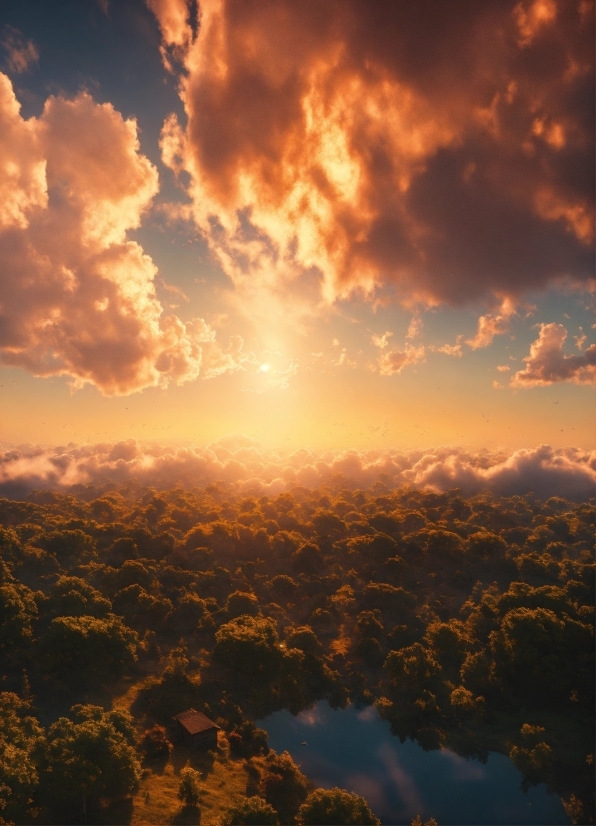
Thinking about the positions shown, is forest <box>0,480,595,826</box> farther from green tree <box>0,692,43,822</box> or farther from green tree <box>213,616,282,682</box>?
green tree <box>213,616,282,682</box>

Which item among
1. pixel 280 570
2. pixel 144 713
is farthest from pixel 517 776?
pixel 280 570

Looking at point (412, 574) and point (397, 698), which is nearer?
point (397, 698)

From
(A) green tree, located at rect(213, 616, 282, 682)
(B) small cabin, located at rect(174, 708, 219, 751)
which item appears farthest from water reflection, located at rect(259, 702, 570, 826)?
(B) small cabin, located at rect(174, 708, 219, 751)

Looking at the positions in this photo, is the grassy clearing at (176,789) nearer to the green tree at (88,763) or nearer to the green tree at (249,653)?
the green tree at (88,763)

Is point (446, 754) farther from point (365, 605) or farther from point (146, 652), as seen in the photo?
point (146, 652)

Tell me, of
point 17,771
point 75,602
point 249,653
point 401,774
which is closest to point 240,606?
point 249,653

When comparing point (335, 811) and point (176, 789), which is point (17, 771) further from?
point (335, 811)

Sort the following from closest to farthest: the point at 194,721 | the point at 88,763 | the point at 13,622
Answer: the point at 88,763 < the point at 194,721 < the point at 13,622
